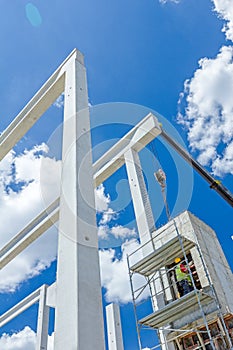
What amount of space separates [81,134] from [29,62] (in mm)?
5430

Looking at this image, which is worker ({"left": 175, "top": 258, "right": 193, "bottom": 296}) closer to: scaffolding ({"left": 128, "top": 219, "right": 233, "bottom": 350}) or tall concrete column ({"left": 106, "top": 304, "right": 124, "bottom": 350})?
scaffolding ({"left": 128, "top": 219, "right": 233, "bottom": 350})

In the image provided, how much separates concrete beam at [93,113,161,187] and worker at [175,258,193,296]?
3.24 metres

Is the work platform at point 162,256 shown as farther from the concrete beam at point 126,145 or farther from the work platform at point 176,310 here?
the concrete beam at point 126,145

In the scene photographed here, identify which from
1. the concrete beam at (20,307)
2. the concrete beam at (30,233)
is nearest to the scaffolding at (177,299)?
the concrete beam at (30,233)

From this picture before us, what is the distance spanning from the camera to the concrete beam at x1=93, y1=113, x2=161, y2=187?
848 centimetres

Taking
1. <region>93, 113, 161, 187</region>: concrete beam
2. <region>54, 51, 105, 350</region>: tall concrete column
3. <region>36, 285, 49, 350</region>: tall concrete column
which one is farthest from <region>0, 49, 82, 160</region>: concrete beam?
<region>36, 285, 49, 350</region>: tall concrete column

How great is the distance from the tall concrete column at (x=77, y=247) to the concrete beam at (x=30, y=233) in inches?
216

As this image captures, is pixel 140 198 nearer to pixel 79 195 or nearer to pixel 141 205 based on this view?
pixel 141 205

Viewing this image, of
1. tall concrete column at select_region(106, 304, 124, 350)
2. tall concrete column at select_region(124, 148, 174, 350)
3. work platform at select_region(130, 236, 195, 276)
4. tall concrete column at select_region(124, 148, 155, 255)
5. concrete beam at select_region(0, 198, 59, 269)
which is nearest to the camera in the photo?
work platform at select_region(130, 236, 195, 276)

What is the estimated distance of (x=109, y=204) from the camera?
8469 mm

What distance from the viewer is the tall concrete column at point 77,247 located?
9.67 ft

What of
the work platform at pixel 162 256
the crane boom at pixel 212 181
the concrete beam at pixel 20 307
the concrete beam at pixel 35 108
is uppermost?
the crane boom at pixel 212 181

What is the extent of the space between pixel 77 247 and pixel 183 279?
390cm

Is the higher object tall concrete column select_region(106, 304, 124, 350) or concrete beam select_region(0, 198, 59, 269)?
concrete beam select_region(0, 198, 59, 269)
